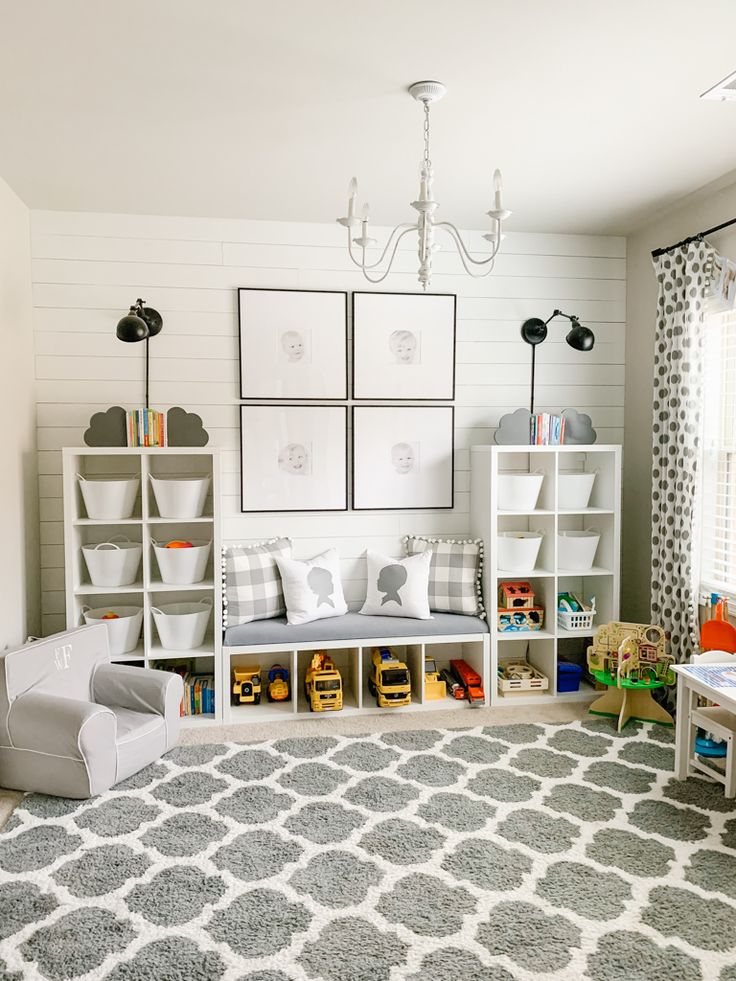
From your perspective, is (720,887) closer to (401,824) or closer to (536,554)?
(401,824)

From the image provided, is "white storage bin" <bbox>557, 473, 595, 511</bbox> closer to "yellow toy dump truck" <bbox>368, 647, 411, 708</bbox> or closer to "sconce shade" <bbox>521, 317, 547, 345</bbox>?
"sconce shade" <bbox>521, 317, 547, 345</bbox>

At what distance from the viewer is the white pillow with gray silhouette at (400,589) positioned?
414cm

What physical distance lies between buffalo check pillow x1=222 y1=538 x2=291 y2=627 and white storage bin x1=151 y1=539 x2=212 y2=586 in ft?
0.43

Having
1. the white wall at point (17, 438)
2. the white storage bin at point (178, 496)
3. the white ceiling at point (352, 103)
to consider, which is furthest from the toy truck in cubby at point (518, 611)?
the white wall at point (17, 438)

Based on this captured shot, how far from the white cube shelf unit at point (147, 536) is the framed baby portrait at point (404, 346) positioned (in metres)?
1.07

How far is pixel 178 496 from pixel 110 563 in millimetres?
484

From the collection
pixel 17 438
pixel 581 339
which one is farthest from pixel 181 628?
pixel 581 339

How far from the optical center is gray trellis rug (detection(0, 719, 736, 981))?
6.88 feet

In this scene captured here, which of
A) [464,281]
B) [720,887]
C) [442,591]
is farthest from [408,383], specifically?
[720,887]

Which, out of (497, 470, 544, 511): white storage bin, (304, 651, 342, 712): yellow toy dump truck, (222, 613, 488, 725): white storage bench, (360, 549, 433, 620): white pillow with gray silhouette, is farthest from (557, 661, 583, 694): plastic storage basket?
(304, 651, 342, 712): yellow toy dump truck

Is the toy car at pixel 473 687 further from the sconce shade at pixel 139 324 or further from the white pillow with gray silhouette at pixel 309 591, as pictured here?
the sconce shade at pixel 139 324

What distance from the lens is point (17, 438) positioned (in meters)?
3.76

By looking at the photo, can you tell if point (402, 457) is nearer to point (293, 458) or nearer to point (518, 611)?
point (293, 458)

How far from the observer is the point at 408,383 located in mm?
4414
